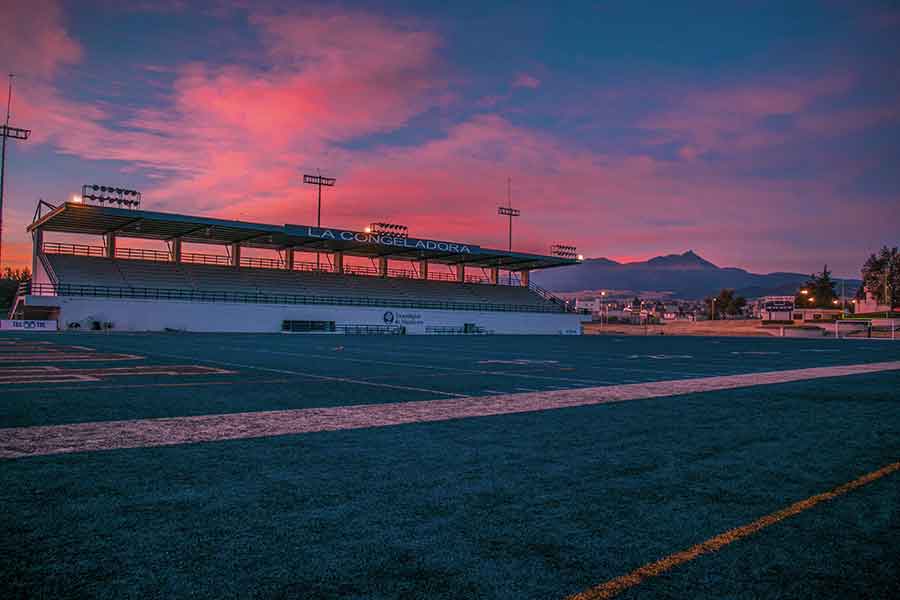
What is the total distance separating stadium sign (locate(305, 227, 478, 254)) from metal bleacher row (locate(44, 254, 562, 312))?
17.2 ft

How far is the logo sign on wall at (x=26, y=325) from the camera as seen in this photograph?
36.9m

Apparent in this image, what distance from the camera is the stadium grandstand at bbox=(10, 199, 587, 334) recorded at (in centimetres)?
4266

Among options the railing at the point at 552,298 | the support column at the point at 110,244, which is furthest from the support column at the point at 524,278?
the support column at the point at 110,244

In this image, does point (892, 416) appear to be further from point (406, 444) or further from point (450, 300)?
point (450, 300)

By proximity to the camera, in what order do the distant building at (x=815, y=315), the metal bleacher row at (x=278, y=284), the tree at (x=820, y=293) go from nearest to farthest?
the metal bleacher row at (x=278, y=284) → the distant building at (x=815, y=315) → the tree at (x=820, y=293)

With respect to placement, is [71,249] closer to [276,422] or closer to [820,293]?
[276,422]

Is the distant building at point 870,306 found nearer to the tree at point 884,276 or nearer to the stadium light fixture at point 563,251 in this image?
the tree at point 884,276

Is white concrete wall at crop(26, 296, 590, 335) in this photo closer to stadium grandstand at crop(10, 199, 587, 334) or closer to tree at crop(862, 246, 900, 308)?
stadium grandstand at crop(10, 199, 587, 334)

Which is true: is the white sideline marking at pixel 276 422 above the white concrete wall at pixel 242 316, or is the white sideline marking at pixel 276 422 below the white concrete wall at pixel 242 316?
below

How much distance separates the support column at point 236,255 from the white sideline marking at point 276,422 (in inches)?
1934

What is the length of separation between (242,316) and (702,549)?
4714cm

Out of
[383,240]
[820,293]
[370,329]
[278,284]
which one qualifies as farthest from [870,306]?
[278,284]

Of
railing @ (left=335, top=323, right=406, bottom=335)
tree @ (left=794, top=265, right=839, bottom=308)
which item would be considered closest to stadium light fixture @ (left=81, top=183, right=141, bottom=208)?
railing @ (left=335, top=323, right=406, bottom=335)

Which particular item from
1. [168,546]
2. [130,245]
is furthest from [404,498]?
[130,245]
